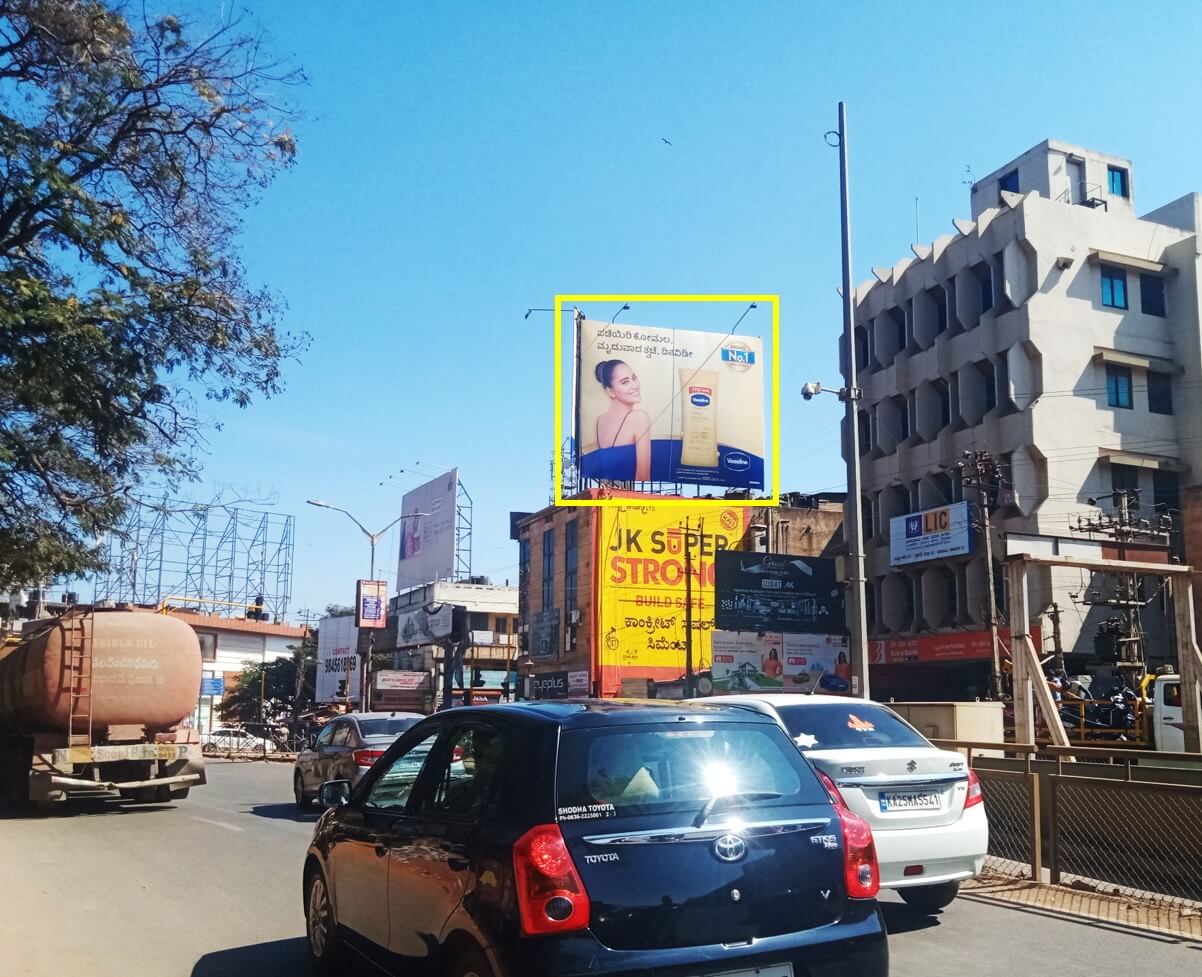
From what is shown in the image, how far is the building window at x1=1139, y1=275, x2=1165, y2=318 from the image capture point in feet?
146

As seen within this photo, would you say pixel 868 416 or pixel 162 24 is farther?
pixel 868 416

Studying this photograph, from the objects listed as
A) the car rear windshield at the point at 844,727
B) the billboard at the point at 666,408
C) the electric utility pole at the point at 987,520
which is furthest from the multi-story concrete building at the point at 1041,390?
the car rear windshield at the point at 844,727

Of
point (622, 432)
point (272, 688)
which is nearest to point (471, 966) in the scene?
point (622, 432)

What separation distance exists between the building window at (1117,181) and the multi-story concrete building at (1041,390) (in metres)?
2.74

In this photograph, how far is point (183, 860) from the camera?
11812mm

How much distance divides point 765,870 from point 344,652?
67594 mm

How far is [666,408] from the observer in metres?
43.2

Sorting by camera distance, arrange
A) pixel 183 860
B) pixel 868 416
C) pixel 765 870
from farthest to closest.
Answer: pixel 868 416 < pixel 183 860 < pixel 765 870

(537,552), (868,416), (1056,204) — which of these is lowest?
(537,552)

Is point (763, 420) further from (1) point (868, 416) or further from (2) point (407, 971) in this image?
(2) point (407, 971)

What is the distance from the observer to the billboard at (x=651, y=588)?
5488 cm

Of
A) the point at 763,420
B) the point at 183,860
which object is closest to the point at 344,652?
the point at 763,420

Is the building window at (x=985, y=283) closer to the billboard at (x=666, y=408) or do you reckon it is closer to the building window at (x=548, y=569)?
the billboard at (x=666, y=408)

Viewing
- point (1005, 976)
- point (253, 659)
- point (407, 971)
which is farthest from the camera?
point (253, 659)
